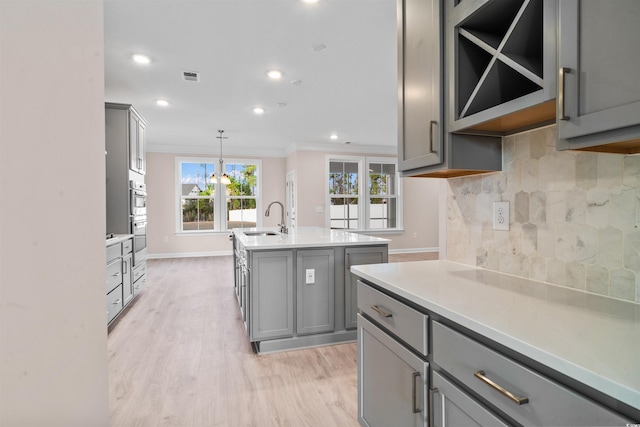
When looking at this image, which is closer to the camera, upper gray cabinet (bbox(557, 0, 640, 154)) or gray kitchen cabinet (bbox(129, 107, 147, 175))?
upper gray cabinet (bbox(557, 0, 640, 154))

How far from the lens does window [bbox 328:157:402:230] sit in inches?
318

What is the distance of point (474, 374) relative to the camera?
948mm

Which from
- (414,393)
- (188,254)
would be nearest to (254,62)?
(414,393)

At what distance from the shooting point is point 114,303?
343 centimetres

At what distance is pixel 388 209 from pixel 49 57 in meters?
8.26

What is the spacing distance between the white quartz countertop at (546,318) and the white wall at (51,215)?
908mm

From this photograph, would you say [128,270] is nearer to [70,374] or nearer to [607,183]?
[70,374]

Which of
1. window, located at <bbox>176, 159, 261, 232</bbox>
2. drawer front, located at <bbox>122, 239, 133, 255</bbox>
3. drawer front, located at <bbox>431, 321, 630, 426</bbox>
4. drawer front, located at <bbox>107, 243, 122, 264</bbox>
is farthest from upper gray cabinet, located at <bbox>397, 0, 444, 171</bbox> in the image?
window, located at <bbox>176, 159, 261, 232</bbox>

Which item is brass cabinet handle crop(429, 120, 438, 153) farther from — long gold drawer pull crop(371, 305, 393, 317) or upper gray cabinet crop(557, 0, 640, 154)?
long gold drawer pull crop(371, 305, 393, 317)

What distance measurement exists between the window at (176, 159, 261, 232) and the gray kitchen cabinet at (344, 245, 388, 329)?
585cm

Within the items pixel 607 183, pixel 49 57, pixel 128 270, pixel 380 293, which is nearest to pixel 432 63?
pixel 607 183

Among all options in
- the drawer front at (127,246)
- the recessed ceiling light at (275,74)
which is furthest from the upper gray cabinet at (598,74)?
the drawer front at (127,246)

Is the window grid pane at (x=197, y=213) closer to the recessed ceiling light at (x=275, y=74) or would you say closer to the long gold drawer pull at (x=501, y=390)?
the recessed ceiling light at (x=275, y=74)

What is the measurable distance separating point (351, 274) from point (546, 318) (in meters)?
2.06
